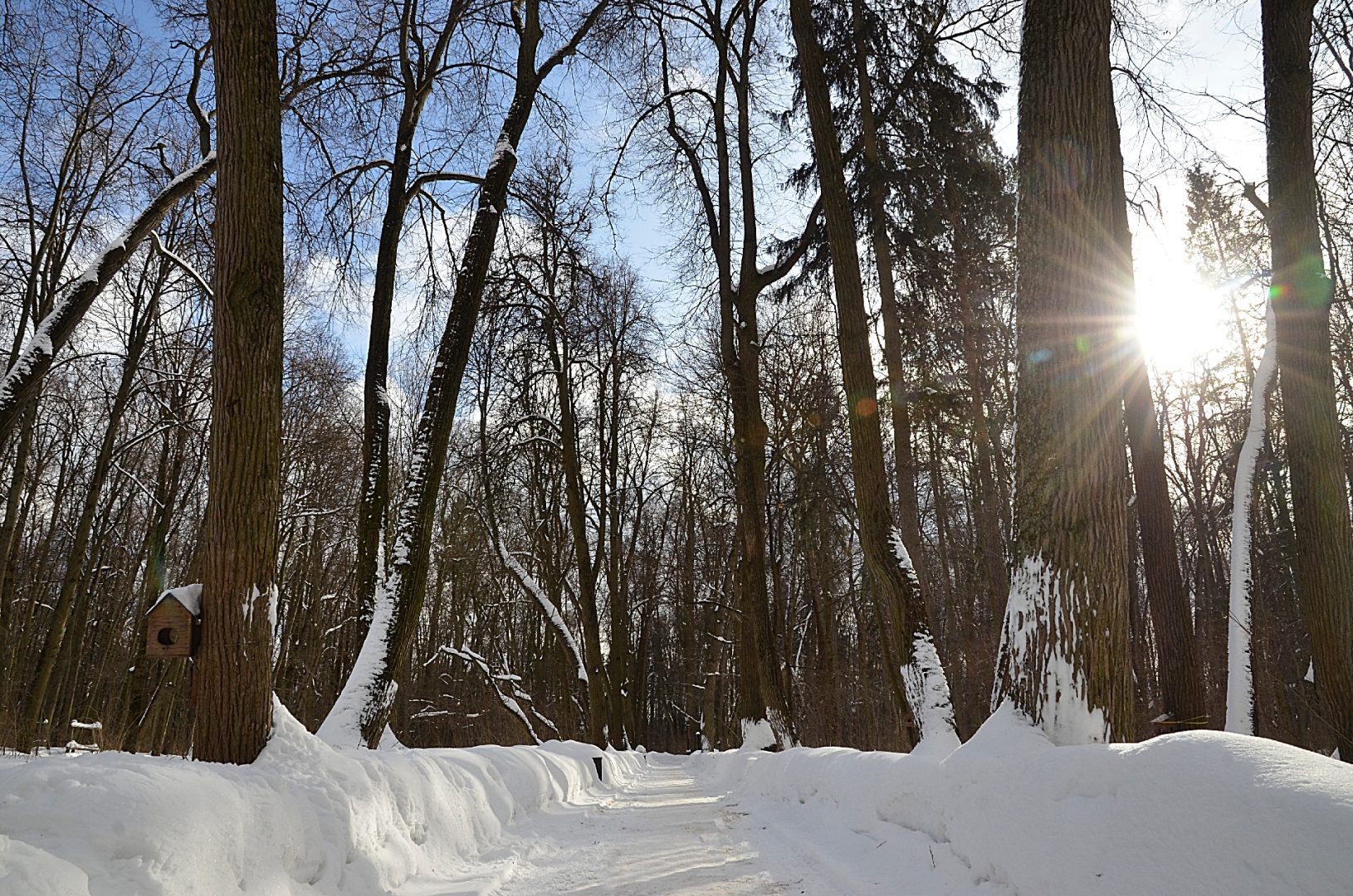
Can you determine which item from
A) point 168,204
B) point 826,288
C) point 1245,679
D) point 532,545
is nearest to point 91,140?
point 168,204

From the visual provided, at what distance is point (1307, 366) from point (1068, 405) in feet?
15.4

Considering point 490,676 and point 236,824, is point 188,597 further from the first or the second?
point 490,676

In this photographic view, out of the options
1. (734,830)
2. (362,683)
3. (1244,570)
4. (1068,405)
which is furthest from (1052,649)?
(362,683)

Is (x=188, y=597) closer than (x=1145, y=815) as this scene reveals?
No

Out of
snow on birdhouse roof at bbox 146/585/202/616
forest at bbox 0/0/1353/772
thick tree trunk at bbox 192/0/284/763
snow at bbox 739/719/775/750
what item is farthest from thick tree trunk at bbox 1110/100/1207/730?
snow on birdhouse roof at bbox 146/585/202/616

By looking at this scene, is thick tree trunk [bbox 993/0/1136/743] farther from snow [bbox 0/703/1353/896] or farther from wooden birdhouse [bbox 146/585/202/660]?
wooden birdhouse [bbox 146/585/202/660]

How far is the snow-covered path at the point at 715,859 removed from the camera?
4113 millimetres

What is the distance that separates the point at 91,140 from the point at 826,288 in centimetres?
1133

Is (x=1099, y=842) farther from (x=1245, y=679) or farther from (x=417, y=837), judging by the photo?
(x=1245, y=679)

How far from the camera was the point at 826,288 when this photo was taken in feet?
44.3

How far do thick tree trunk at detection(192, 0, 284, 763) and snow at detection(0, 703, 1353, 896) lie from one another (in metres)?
0.36

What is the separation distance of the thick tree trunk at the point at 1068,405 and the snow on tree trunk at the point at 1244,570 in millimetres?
3842

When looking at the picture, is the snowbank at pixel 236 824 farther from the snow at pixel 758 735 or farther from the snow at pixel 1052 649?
the snow at pixel 758 735

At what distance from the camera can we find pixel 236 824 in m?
2.93
